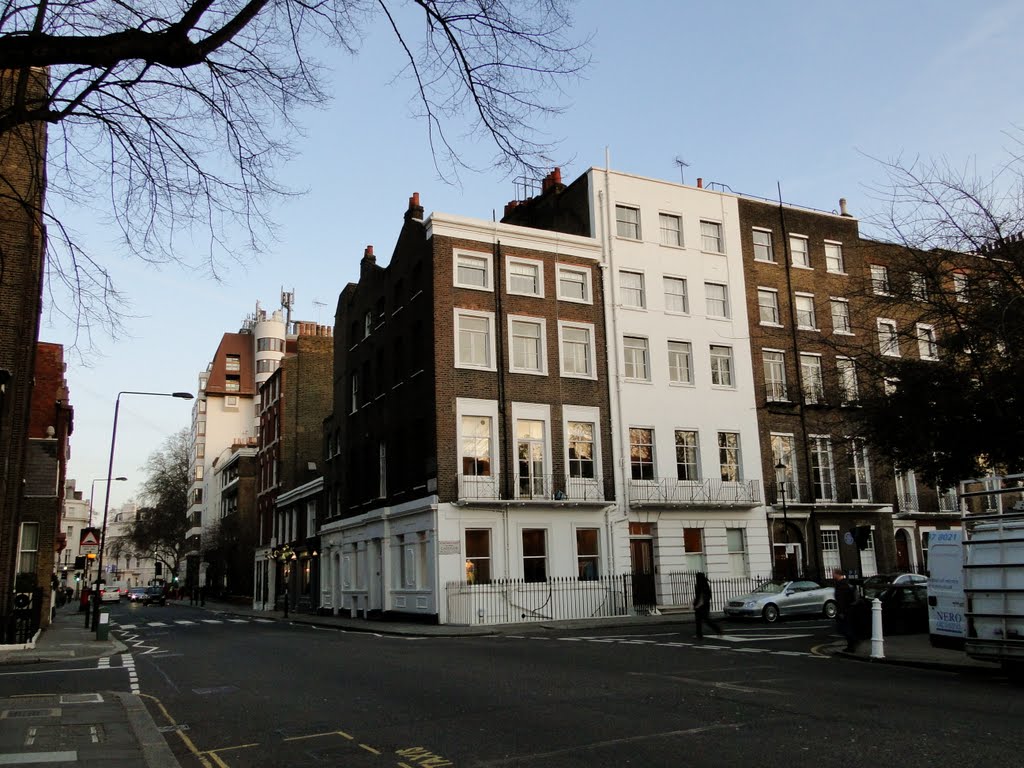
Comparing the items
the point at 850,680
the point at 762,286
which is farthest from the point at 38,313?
the point at 762,286

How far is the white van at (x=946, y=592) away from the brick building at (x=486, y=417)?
640 inches

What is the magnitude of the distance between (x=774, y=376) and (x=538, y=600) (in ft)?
49.7

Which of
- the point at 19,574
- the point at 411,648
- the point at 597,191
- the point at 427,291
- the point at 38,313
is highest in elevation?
the point at 597,191

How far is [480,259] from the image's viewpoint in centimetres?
3294

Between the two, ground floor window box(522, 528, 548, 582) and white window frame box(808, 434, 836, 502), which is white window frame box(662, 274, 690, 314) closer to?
white window frame box(808, 434, 836, 502)

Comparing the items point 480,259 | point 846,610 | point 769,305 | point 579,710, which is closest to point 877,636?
point 846,610

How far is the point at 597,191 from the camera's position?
35344 millimetres

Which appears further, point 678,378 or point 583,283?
point 678,378

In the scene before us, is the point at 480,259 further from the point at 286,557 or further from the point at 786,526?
the point at 286,557

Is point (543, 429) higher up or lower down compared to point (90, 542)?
higher up

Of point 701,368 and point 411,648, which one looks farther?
point 701,368

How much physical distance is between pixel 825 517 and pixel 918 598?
52.3 ft

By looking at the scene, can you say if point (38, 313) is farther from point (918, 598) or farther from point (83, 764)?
point (918, 598)

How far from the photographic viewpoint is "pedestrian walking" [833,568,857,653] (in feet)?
54.7
